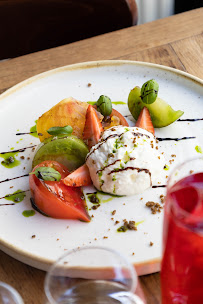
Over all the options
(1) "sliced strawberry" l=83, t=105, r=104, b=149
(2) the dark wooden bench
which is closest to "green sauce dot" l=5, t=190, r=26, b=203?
(1) "sliced strawberry" l=83, t=105, r=104, b=149

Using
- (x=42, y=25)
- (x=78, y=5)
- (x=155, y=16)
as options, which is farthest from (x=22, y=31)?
(x=155, y=16)

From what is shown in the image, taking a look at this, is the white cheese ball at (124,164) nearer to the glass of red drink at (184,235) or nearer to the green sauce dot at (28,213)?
the green sauce dot at (28,213)

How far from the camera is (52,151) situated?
3.95 feet

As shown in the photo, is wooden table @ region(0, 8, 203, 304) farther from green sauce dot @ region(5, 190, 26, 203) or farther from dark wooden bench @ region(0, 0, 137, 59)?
green sauce dot @ region(5, 190, 26, 203)

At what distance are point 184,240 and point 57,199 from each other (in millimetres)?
505

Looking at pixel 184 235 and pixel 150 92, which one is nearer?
pixel 184 235

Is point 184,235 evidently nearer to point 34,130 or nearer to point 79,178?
point 79,178

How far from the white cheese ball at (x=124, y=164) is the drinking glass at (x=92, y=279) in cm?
40

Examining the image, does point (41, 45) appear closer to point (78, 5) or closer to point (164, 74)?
point (78, 5)

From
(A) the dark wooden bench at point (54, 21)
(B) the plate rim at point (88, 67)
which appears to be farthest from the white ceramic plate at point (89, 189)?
(A) the dark wooden bench at point (54, 21)

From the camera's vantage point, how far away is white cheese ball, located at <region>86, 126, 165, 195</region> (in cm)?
114

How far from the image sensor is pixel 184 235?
608 millimetres

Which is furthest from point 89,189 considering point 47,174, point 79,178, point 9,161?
point 9,161

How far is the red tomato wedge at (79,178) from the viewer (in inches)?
45.1
